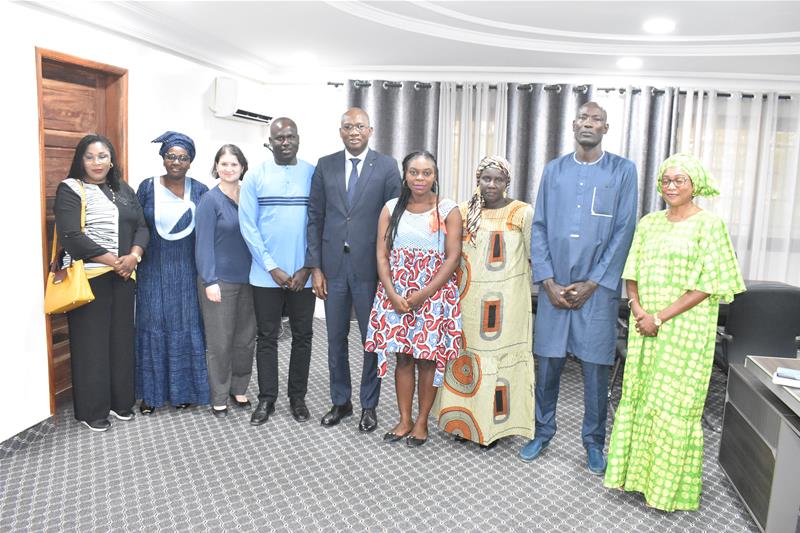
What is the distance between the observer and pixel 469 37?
13.9 feet

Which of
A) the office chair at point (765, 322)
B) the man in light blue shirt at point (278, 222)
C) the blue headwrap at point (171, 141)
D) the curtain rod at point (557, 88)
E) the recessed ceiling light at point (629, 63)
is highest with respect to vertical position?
the recessed ceiling light at point (629, 63)

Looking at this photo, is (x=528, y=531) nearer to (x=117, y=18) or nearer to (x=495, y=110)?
(x=117, y=18)

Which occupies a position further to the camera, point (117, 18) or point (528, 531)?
point (117, 18)

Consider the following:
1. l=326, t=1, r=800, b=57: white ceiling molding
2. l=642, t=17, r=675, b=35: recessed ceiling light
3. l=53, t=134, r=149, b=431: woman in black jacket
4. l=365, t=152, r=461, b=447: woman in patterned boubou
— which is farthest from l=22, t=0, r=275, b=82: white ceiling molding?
l=642, t=17, r=675, b=35: recessed ceiling light

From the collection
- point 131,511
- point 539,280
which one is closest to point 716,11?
point 539,280

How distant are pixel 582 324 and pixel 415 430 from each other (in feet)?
3.20

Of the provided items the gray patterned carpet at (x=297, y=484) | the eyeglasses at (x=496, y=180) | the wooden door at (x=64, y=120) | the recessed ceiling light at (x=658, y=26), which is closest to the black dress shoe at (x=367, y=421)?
the gray patterned carpet at (x=297, y=484)

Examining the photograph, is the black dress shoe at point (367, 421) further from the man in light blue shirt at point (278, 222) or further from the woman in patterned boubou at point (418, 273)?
the man in light blue shirt at point (278, 222)

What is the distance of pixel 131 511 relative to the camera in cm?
238

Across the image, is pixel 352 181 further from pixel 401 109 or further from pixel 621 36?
pixel 401 109

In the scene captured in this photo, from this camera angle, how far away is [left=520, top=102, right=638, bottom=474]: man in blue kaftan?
2.62 m

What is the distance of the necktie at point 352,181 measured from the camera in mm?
2934

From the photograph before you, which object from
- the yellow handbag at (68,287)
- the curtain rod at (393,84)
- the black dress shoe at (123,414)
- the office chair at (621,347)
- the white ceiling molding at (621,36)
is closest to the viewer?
the yellow handbag at (68,287)

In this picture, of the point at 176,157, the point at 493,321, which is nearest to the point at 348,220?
the point at 493,321
